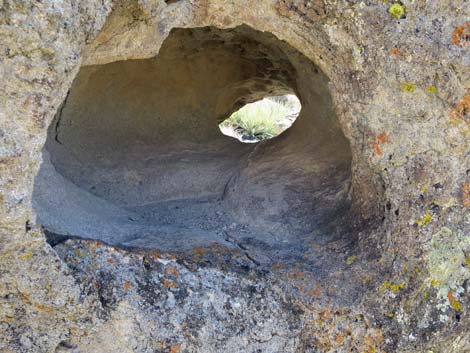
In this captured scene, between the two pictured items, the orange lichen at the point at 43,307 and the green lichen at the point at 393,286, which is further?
the green lichen at the point at 393,286

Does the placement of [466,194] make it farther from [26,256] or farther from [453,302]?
[26,256]

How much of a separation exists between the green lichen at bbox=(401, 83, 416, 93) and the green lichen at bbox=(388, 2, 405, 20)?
18 centimetres

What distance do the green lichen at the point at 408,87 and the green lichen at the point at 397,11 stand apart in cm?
18

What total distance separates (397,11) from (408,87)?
0.21 metres

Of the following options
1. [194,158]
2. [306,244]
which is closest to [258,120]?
[194,158]

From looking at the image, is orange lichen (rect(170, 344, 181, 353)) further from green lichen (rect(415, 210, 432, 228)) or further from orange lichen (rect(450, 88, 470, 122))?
orange lichen (rect(450, 88, 470, 122))

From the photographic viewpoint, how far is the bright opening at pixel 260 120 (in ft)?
32.8

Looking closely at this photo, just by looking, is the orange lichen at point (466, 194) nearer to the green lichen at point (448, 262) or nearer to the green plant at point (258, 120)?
the green lichen at point (448, 262)

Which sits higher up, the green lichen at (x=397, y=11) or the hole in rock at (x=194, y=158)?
the green lichen at (x=397, y=11)

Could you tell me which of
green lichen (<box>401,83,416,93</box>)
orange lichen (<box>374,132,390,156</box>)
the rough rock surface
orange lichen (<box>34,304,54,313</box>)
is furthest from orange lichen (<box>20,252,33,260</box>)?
green lichen (<box>401,83,416,93</box>)

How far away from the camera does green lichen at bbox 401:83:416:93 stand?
1.57 m

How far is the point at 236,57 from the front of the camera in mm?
3309

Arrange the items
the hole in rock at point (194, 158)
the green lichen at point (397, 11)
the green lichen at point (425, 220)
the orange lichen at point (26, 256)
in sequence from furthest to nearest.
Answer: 1. the hole in rock at point (194, 158)
2. the green lichen at point (425, 220)
3. the green lichen at point (397, 11)
4. the orange lichen at point (26, 256)

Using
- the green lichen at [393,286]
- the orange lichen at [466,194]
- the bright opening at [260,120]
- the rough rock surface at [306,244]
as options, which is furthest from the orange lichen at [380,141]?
the bright opening at [260,120]
